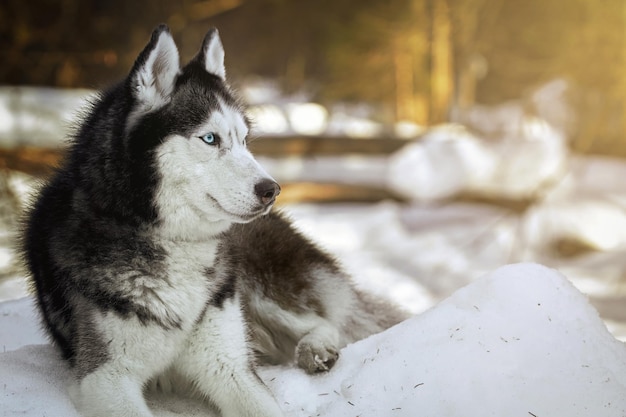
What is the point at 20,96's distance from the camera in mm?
8211

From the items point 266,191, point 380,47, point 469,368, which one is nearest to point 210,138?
point 266,191

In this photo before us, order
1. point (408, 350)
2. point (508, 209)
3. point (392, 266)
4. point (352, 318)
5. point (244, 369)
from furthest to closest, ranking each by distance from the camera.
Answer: point (508, 209) → point (392, 266) → point (352, 318) → point (408, 350) → point (244, 369)

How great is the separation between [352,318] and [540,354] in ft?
3.37

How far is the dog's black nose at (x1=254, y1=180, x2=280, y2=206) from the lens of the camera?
2.19 meters

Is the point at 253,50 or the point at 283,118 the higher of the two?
the point at 253,50

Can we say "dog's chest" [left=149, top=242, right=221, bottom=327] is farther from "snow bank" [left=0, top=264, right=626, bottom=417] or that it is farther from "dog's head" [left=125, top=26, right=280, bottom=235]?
"snow bank" [left=0, top=264, right=626, bottom=417]

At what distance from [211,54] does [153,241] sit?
83 centimetres

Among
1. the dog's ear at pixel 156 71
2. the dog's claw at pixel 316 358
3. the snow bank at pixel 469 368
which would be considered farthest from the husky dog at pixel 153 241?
the dog's claw at pixel 316 358

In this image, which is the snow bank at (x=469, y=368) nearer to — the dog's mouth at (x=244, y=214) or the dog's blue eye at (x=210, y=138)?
the dog's mouth at (x=244, y=214)

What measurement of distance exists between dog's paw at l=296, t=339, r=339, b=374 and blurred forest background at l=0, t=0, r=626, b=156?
5.88m

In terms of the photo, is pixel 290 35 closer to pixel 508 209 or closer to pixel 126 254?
pixel 508 209

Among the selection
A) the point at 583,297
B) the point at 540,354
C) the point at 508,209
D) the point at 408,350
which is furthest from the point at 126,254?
the point at 508,209

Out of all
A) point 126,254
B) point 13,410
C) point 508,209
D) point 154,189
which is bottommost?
point 508,209

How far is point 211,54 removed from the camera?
8.38 feet
